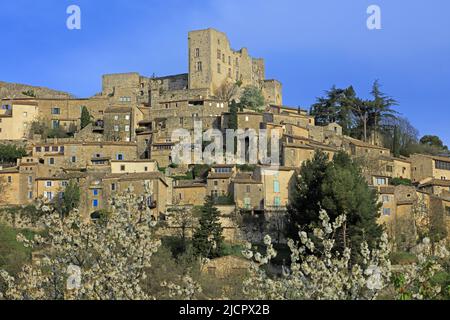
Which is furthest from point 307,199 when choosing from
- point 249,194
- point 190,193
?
point 190,193

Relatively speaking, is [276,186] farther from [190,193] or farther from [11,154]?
[11,154]

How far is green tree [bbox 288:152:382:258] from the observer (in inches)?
1786

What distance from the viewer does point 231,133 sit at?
230 feet

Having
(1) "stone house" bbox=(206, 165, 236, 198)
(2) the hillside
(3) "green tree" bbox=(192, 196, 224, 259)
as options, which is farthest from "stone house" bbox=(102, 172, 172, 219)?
(2) the hillside

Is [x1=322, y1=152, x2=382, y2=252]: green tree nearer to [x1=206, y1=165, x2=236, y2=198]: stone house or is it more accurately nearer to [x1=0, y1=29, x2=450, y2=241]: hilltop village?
[x1=0, y1=29, x2=450, y2=241]: hilltop village

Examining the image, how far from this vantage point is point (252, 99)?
80.8 m

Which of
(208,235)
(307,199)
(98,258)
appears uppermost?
(307,199)

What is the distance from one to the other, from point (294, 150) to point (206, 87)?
19.7 m

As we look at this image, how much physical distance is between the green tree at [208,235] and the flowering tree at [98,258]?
1046 inches

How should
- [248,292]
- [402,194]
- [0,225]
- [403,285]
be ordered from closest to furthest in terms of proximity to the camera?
[403,285] < [248,292] < [0,225] < [402,194]

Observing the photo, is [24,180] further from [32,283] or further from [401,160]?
[32,283]

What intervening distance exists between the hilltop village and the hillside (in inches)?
63.5

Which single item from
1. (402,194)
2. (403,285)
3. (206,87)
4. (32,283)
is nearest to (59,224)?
(32,283)

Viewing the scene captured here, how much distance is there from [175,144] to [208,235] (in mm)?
19925
